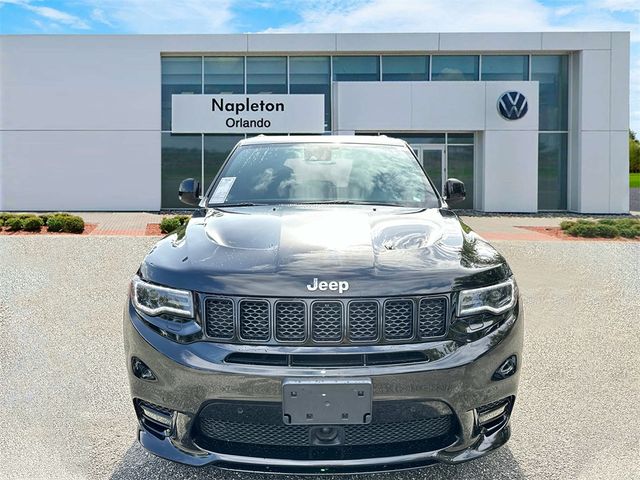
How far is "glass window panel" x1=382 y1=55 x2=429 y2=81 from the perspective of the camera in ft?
73.2

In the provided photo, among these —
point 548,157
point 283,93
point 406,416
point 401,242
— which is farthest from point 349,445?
point 548,157

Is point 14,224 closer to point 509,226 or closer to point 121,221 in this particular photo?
point 121,221

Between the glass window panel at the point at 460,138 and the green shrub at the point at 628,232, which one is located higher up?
the glass window panel at the point at 460,138

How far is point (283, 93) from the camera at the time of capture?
72.9ft

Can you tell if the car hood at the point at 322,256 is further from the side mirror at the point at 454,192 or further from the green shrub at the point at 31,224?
the green shrub at the point at 31,224

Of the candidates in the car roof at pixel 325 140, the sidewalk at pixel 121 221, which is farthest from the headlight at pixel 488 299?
the sidewalk at pixel 121 221

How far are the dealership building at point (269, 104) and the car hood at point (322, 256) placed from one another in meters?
18.8

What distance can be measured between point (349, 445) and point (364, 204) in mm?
1666

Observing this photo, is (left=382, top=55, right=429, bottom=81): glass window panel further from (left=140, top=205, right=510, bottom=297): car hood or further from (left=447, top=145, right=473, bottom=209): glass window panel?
(left=140, top=205, right=510, bottom=297): car hood

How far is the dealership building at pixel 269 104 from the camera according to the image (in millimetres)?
21750

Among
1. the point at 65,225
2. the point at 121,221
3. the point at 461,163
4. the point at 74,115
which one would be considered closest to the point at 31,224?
the point at 65,225

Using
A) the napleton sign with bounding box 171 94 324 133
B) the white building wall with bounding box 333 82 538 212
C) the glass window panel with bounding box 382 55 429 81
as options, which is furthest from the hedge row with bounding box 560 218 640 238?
the napleton sign with bounding box 171 94 324 133

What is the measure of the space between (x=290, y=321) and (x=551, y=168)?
22.6 m

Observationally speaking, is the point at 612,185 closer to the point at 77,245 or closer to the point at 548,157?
the point at 548,157
